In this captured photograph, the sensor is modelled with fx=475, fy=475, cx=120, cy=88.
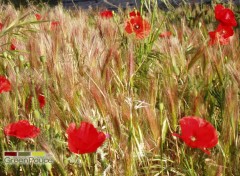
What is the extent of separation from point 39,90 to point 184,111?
0.99 ft

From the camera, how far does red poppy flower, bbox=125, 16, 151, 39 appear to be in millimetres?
1371

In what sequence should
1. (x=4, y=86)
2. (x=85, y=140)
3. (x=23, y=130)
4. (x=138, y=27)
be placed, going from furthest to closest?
(x=138, y=27) < (x=4, y=86) < (x=23, y=130) < (x=85, y=140)

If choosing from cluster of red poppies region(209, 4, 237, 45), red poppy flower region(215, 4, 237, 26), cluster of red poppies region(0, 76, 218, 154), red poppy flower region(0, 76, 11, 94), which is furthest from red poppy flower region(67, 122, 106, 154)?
red poppy flower region(215, 4, 237, 26)

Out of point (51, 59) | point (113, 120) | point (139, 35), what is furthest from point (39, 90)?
point (139, 35)

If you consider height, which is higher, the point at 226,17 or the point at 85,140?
the point at 226,17

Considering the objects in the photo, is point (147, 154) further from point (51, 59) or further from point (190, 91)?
point (51, 59)

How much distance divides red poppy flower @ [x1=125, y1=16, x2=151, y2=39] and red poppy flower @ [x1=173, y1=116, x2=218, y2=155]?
2.26 ft

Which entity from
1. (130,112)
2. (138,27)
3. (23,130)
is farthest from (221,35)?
(23,130)

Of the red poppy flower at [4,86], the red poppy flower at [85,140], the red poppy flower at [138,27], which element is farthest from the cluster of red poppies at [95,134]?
the red poppy flower at [138,27]

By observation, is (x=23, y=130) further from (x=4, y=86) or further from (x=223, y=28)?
(x=223, y=28)

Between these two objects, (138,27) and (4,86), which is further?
(138,27)

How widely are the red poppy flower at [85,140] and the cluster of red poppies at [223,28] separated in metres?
0.67

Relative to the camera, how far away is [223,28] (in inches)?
53.6

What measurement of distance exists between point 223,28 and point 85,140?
842 millimetres
